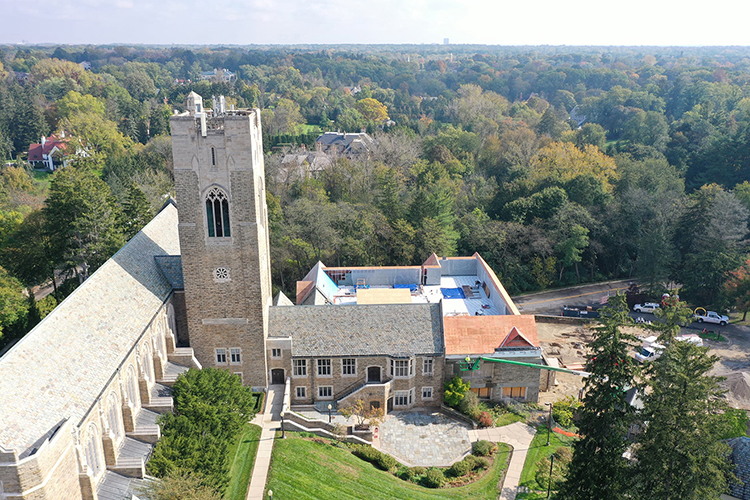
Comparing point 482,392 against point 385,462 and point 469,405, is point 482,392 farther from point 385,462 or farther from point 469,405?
point 385,462

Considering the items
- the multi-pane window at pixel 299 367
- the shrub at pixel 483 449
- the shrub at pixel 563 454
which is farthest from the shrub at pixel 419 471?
the multi-pane window at pixel 299 367

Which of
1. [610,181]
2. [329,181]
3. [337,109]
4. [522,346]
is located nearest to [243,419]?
[522,346]

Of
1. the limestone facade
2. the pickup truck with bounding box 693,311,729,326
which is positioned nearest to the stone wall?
the limestone facade

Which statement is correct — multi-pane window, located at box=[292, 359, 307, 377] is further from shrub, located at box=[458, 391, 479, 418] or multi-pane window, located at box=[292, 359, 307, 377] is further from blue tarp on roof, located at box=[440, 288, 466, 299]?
blue tarp on roof, located at box=[440, 288, 466, 299]

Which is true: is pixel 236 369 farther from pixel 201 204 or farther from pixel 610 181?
pixel 610 181

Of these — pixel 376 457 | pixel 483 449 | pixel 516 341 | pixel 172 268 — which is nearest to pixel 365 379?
pixel 376 457

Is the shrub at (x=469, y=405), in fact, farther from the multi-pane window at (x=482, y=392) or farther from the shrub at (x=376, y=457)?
the shrub at (x=376, y=457)

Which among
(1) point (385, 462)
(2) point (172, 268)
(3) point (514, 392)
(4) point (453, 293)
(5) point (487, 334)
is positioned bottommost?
(1) point (385, 462)
